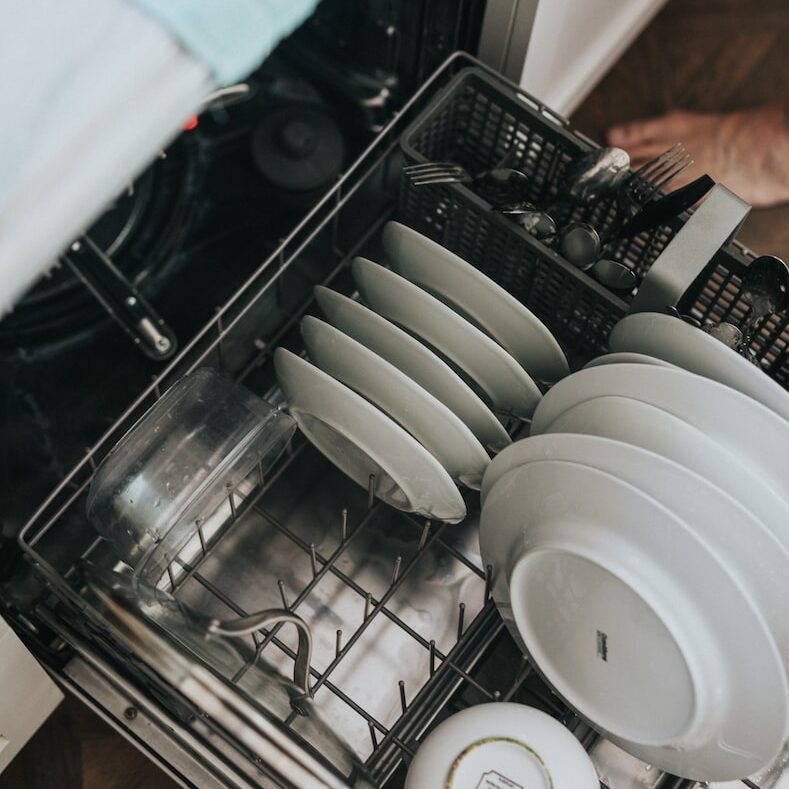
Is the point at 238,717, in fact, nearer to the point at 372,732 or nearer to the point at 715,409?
the point at 372,732

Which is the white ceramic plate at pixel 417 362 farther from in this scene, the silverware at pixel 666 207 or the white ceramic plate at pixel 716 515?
the silverware at pixel 666 207

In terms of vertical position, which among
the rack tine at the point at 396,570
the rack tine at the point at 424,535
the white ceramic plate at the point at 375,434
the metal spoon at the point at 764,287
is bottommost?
the rack tine at the point at 396,570

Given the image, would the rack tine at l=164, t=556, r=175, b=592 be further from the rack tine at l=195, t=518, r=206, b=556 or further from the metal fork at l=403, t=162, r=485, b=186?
the metal fork at l=403, t=162, r=485, b=186

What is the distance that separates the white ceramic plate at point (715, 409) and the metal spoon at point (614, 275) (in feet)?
0.45

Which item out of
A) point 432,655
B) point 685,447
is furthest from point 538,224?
point 432,655

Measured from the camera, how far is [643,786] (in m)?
0.84

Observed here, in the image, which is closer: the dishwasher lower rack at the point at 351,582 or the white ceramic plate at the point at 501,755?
the white ceramic plate at the point at 501,755

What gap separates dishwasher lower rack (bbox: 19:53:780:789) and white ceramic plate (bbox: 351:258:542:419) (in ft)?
0.23

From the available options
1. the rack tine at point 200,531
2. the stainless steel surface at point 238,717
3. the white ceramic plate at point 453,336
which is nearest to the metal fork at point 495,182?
the white ceramic plate at point 453,336

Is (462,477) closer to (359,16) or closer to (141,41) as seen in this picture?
(141,41)

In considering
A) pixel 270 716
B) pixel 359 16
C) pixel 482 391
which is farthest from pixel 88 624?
pixel 359 16

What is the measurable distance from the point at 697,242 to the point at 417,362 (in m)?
0.21

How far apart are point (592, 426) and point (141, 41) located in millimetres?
378

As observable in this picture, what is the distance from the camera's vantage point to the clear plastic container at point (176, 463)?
0.80 meters
